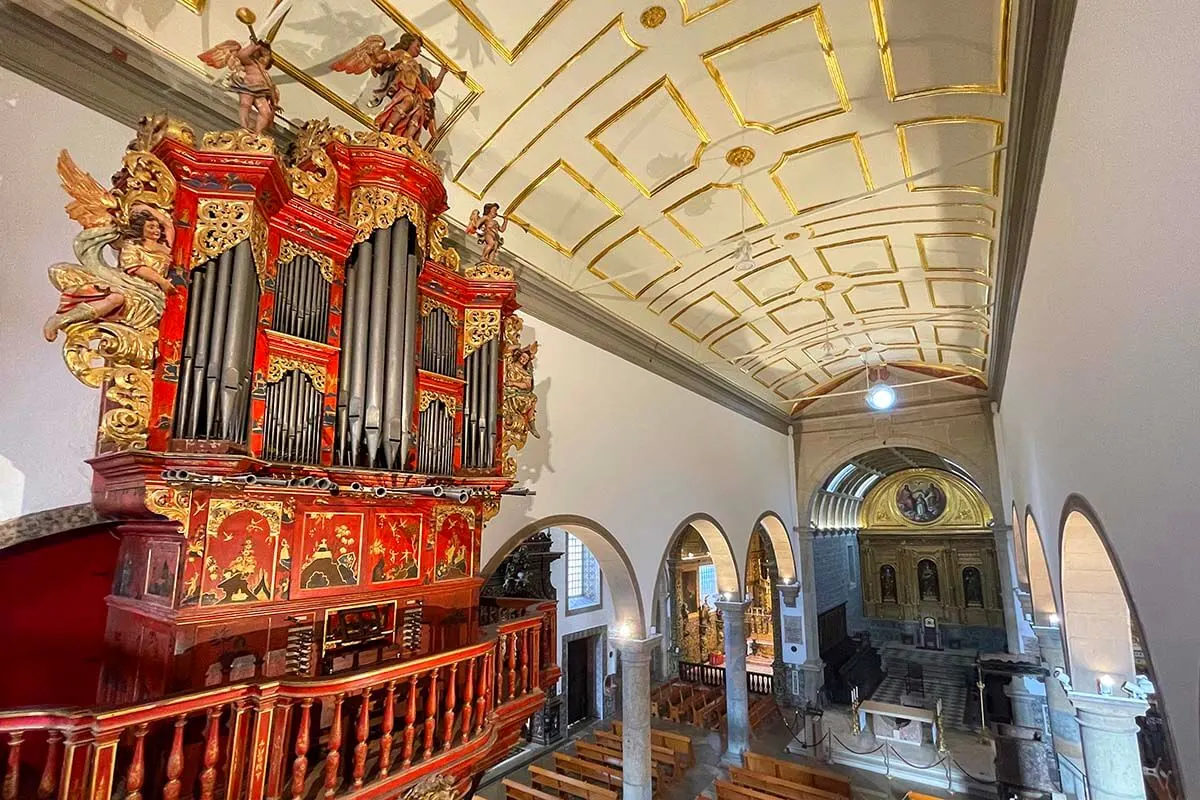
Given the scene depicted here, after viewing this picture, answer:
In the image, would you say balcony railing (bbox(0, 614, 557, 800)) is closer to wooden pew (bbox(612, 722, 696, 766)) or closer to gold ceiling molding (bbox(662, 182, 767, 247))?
gold ceiling molding (bbox(662, 182, 767, 247))

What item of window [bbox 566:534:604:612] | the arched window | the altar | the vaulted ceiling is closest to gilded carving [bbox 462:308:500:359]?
the vaulted ceiling

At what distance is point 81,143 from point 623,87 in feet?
13.9

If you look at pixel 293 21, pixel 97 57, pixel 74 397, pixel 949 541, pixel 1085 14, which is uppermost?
pixel 293 21

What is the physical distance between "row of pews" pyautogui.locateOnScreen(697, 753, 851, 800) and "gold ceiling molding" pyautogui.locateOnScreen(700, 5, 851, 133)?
8.69 meters

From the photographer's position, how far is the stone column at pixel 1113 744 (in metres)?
6.15

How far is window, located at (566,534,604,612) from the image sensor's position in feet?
47.8

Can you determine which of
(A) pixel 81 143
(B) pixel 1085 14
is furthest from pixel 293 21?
(B) pixel 1085 14

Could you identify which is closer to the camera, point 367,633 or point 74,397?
point 74,397

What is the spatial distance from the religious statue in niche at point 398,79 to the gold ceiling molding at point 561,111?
120cm

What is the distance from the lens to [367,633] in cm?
427

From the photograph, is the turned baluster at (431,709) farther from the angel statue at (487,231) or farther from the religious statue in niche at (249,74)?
the religious statue in niche at (249,74)

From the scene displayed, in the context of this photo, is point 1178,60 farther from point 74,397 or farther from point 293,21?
point 74,397

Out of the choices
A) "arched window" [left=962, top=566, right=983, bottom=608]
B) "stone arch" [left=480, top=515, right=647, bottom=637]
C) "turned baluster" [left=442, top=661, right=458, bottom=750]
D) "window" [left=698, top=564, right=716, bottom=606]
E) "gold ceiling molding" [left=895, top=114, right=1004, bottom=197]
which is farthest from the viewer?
"arched window" [left=962, top=566, right=983, bottom=608]

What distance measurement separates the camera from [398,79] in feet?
15.3
